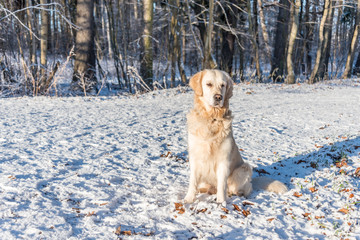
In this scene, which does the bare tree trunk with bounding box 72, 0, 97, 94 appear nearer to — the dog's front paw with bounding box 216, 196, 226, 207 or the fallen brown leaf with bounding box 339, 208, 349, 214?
the dog's front paw with bounding box 216, 196, 226, 207

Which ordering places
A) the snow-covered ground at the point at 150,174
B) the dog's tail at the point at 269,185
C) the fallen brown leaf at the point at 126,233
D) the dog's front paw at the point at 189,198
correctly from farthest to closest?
1. the dog's tail at the point at 269,185
2. the dog's front paw at the point at 189,198
3. the snow-covered ground at the point at 150,174
4. the fallen brown leaf at the point at 126,233

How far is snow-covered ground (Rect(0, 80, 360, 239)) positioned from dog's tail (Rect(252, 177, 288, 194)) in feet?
0.37

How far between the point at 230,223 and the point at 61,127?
4.31 metres

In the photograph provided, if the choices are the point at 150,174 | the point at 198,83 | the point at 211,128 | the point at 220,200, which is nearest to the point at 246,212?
the point at 220,200

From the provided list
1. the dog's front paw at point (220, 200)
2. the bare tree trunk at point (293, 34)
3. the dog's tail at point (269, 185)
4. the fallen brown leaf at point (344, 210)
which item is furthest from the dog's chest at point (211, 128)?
the bare tree trunk at point (293, 34)

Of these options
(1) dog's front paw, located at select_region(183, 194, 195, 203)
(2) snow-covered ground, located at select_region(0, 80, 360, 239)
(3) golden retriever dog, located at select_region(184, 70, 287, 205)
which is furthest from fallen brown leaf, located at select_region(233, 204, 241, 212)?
(1) dog's front paw, located at select_region(183, 194, 195, 203)

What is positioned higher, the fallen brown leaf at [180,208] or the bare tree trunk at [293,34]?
the bare tree trunk at [293,34]

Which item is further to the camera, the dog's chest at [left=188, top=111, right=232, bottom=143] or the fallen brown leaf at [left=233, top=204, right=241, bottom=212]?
the dog's chest at [left=188, top=111, right=232, bottom=143]

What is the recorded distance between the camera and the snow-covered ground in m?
2.85

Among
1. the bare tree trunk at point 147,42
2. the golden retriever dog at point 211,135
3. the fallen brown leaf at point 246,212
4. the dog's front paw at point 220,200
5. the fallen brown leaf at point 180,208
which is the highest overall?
the bare tree trunk at point 147,42

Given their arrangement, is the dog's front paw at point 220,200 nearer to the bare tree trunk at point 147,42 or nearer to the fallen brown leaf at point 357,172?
the fallen brown leaf at point 357,172

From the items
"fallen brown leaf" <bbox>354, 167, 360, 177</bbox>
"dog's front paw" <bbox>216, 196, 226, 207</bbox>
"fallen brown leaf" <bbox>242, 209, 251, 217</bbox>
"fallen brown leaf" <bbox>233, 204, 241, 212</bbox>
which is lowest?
"fallen brown leaf" <bbox>354, 167, 360, 177</bbox>

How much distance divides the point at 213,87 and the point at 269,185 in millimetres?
1613

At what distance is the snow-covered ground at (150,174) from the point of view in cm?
285
